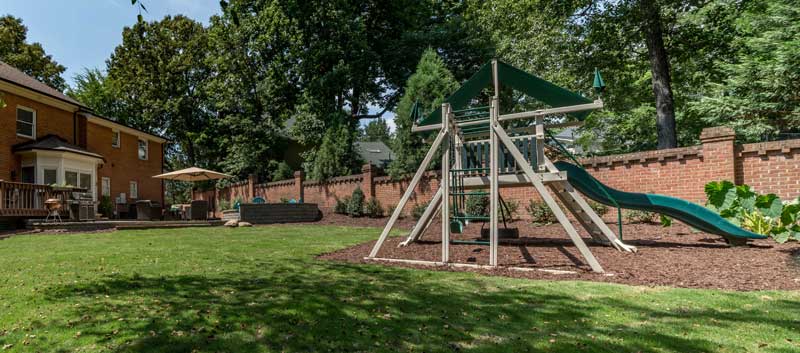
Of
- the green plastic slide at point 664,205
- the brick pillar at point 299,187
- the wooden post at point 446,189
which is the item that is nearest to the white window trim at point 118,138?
the brick pillar at point 299,187

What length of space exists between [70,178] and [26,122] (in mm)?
2991

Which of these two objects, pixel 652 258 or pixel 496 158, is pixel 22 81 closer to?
pixel 496 158

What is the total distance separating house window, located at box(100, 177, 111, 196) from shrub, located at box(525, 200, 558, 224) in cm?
2251

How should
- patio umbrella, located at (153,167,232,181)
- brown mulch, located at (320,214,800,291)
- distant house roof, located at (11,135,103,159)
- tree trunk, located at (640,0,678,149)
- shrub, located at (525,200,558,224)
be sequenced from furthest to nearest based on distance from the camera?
patio umbrella, located at (153,167,232,181) → distant house roof, located at (11,135,103,159) → tree trunk, located at (640,0,678,149) → shrub, located at (525,200,558,224) → brown mulch, located at (320,214,800,291)

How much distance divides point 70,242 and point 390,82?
20.2 metres

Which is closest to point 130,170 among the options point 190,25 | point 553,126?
point 190,25

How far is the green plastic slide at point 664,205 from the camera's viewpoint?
763 centimetres

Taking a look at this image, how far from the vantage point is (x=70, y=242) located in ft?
32.9

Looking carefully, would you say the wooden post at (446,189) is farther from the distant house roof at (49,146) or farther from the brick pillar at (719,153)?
the distant house roof at (49,146)

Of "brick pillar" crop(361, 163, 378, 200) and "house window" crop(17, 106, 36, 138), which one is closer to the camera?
"house window" crop(17, 106, 36, 138)

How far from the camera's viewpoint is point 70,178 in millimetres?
19781

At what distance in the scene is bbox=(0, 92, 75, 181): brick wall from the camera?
1731cm

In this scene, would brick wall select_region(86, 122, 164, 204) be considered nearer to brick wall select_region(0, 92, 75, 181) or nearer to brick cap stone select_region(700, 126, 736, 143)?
brick wall select_region(0, 92, 75, 181)

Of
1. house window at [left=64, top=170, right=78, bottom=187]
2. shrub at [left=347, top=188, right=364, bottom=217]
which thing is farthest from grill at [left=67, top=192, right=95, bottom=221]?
shrub at [left=347, top=188, right=364, bottom=217]
